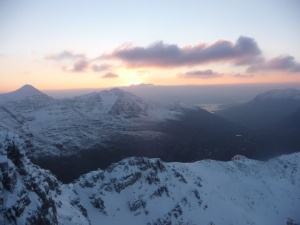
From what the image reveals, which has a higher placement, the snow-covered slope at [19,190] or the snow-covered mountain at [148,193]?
the snow-covered slope at [19,190]

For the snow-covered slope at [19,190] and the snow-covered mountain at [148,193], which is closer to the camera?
the snow-covered slope at [19,190]

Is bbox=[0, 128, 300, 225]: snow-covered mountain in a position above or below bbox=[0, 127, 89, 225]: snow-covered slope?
below

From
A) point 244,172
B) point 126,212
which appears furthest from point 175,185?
point 244,172

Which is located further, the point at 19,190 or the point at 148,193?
the point at 148,193

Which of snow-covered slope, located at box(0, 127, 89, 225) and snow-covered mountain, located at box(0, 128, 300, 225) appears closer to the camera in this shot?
snow-covered slope, located at box(0, 127, 89, 225)

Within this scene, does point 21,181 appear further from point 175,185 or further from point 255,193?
point 255,193

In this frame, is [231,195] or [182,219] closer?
[182,219]

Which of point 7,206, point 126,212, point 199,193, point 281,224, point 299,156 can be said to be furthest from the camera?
point 299,156

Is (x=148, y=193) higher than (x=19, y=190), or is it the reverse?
(x=19, y=190)
